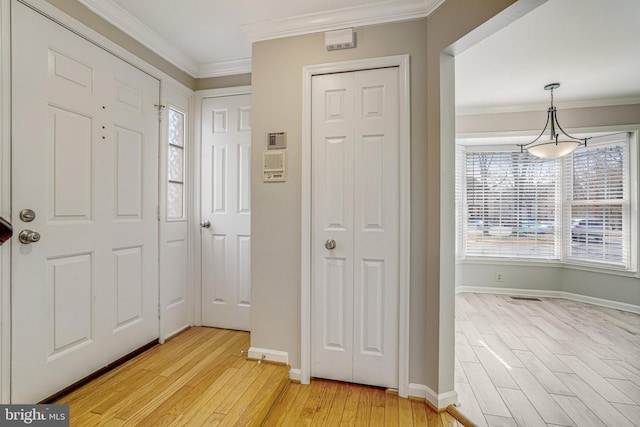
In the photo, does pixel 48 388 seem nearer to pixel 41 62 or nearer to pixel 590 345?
pixel 41 62

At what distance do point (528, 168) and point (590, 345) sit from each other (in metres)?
2.56

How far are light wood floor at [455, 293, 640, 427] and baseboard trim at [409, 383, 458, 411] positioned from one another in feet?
0.31

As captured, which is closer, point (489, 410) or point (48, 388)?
point (48, 388)

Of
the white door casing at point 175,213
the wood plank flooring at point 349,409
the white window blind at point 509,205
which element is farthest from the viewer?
the white window blind at point 509,205

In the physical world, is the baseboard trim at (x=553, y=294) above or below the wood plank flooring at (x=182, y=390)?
below

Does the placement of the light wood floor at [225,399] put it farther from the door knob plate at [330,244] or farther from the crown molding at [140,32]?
the crown molding at [140,32]

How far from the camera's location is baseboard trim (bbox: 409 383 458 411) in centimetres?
175

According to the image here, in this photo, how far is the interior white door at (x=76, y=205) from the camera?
1.53 metres

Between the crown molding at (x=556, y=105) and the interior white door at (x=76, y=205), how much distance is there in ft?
12.6

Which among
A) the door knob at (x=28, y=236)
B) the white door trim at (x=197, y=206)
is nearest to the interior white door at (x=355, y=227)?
the white door trim at (x=197, y=206)

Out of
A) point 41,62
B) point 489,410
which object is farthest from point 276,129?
point 489,410

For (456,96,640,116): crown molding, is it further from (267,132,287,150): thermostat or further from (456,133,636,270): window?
(267,132,287,150): thermostat

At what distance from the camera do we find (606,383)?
210 cm

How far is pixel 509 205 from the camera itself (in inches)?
173
